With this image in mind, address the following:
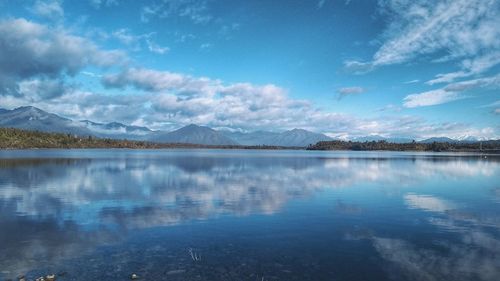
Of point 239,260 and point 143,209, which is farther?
point 143,209

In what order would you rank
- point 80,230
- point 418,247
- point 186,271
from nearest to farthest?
point 186,271 → point 418,247 → point 80,230

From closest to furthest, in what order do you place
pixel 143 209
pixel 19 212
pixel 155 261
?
pixel 155 261, pixel 19 212, pixel 143 209

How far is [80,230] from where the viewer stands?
1033 inches

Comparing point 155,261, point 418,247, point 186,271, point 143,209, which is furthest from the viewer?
point 143,209

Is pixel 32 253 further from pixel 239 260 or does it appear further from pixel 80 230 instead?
pixel 239 260

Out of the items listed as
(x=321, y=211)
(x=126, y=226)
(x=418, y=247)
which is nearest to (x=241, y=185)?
(x=321, y=211)

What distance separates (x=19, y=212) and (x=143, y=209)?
32.9 ft

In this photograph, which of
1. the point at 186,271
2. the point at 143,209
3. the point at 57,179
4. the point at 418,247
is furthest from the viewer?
the point at 57,179

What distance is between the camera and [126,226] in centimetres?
2758

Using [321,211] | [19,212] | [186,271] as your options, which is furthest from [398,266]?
[19,212]

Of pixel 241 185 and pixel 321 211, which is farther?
pixel 241 185

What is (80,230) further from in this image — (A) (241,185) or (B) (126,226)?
(A) (241,185)

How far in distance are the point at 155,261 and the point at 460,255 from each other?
16.8 meters

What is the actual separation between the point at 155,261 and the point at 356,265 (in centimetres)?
1019
